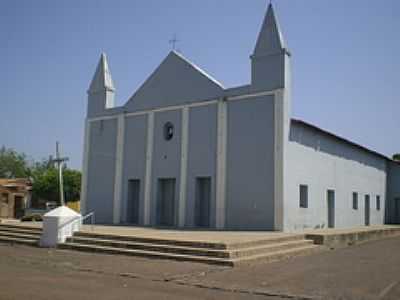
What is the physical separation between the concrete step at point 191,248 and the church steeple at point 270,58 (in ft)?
22.9

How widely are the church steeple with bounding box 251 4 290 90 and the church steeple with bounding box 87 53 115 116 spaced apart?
956cm

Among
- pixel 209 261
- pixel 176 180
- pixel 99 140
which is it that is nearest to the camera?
pixel 209 261

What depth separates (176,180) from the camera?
21.7 metres

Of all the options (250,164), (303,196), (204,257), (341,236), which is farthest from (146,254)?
(303,196)

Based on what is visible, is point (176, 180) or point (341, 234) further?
point (176, 180)

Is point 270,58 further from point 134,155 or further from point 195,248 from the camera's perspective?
point 195,248

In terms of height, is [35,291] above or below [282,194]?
below

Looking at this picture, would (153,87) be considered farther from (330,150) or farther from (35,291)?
(35,291)

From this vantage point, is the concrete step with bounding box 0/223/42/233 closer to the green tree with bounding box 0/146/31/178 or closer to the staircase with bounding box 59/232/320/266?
the staircase with bounding box 59/232/320/266

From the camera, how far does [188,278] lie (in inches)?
375

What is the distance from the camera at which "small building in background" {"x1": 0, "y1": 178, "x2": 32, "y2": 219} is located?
130 ft

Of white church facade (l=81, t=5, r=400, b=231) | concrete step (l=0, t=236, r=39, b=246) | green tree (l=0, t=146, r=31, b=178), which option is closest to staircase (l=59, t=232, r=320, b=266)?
concrete step (l=0, t=236, r=39, b=246)

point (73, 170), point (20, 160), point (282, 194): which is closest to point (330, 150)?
point (282, 194)

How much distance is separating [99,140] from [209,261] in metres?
15.3
